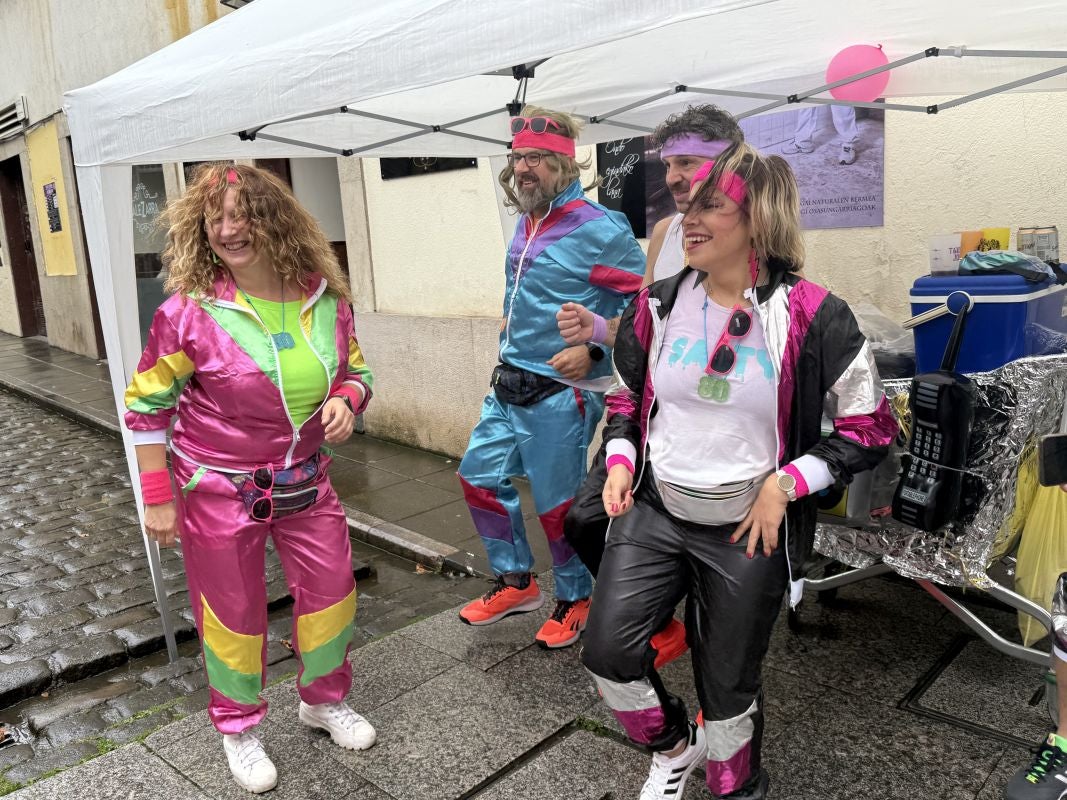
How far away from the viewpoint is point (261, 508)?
254 cm

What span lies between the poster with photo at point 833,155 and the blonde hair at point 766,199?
79.9 inches

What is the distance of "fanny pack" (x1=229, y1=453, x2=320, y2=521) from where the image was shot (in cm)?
254

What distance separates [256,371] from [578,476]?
1.38 metres

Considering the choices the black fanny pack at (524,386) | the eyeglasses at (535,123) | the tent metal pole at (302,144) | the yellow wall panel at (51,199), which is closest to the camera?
the eyeglasses at (535,123)

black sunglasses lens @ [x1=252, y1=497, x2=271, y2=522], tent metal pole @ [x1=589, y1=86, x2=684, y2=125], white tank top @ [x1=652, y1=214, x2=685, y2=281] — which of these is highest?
tent metal pole @ [x1=589, y1=86, x2=684, y2=125]

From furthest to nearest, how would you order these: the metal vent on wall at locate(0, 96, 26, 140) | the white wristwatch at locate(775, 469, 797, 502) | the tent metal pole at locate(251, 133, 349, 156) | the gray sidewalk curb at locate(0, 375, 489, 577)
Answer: the metal vent on wall at locate(0, 96, 26, 140) < the gray sidewalk curb at locate(0, 375, 489, 577) < the tent metal pole at locate(251, 133, 349, 156) < the white wristwatch at locate(775, 469, 797, 502)

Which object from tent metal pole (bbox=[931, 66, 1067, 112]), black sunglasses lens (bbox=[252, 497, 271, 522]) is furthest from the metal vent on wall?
tent metal pole (bbox=[931, 66, 1067, 112])

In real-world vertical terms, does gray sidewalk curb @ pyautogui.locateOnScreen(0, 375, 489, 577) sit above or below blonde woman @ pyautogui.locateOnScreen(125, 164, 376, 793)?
below

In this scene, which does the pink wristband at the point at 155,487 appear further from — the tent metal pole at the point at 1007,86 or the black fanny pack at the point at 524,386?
the tent metal pole at the point at 1007,86

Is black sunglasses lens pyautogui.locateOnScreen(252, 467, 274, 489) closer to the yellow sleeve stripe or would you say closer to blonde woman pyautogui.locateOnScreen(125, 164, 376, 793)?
blonde woman pyautogui.locateOnScreen(125, 164, 376, 793)

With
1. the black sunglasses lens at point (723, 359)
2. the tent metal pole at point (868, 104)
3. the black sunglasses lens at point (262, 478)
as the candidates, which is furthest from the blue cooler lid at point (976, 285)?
the black sunglasses lens at point (262, 478)

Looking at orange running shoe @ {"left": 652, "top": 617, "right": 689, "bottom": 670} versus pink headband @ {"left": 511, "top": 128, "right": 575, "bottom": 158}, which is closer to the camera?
orange running shoe @ {"left": 652, "top": 617, "right": 689, "bottom": 670}

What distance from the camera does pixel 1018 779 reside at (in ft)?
7.50

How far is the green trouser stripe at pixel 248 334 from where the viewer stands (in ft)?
8.16
